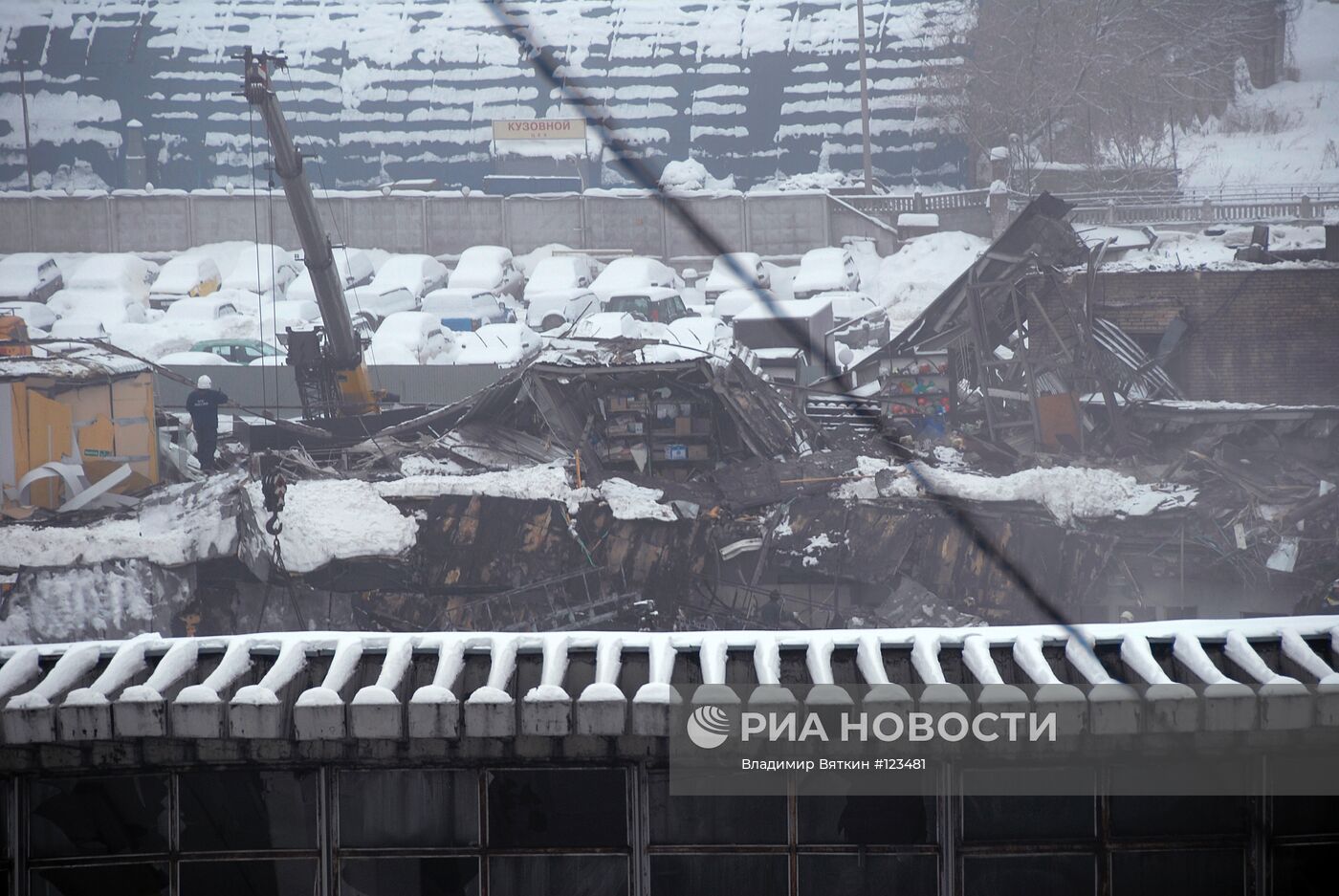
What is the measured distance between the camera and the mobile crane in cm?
1728

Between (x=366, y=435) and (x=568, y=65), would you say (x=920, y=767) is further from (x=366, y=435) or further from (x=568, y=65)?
(x=568, y=65)

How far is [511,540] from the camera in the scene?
14.1 m

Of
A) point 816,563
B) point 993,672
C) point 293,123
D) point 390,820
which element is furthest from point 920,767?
point 293,123

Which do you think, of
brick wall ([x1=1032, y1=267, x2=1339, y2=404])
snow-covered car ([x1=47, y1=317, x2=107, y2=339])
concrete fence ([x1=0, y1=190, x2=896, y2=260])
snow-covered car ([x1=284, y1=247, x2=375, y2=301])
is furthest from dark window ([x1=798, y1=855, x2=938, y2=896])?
concrete fence ([x1=0, y1=190, x2=896, y2=260])

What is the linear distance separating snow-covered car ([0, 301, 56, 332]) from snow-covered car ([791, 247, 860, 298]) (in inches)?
640

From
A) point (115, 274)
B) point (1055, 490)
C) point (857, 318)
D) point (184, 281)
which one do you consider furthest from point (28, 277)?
point (1055, 490)

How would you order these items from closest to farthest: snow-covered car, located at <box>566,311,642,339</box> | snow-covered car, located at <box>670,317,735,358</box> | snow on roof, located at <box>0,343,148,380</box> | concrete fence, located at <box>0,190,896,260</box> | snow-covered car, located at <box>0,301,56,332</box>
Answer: snow on roof, located at <box>0,343,148,380</box>, snow-covered car, located at <box>670,317,735,358</box>, snow-covered car, located at <box>566,311,642,339</box>, snow-covered car, located at <box>0,301,56,332</box>, concrete fence, located at <box>0,190,896,260</box>

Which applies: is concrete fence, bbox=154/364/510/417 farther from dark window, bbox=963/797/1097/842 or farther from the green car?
dark window, bbox=963/797/1097/842

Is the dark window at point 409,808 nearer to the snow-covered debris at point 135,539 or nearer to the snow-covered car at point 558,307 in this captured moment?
the snow-covered debris at point 135,539

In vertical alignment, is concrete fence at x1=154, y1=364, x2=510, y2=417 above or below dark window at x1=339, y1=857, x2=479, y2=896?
above

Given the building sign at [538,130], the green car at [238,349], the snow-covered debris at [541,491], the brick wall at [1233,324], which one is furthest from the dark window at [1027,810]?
the building sign at [538,130]

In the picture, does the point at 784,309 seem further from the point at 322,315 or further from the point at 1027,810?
the point at 1027,810

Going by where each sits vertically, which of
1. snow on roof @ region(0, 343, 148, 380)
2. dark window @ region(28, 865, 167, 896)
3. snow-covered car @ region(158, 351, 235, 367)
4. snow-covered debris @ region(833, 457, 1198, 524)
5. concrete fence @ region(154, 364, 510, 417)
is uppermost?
snow on roof @ region(0, 343, 148, 380)

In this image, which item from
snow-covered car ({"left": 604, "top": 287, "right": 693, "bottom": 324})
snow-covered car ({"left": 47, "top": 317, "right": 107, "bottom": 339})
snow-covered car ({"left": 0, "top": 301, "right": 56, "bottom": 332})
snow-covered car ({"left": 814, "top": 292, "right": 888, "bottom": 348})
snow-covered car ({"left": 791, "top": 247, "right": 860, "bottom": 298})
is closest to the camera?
snow-covered car ({"left": 814, "top": 292, "right": 888, "bottom": 348})
